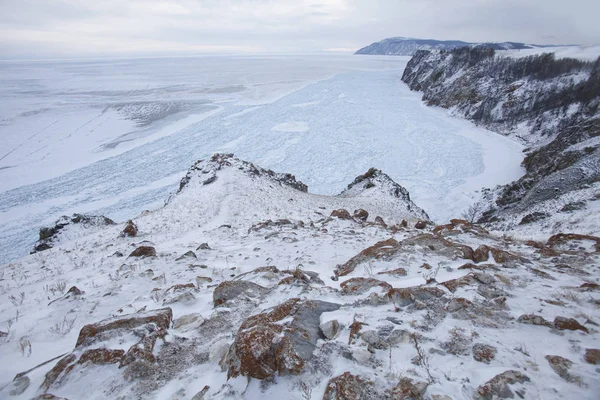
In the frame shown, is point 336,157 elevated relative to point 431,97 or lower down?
lower down

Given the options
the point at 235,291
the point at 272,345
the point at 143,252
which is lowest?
the point at 143,252

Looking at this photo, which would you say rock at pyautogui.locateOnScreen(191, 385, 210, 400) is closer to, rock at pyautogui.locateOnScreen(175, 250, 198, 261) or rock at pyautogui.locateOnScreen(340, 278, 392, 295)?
rock at pyautogui.locateOnScreen(340, 278, 392, 295)

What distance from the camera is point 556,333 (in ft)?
12.8

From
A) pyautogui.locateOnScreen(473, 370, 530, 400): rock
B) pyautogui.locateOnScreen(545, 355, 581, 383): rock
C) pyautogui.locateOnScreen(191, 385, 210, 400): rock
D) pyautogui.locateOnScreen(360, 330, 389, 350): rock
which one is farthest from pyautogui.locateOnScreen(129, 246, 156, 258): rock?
pyautogui.locateOnScreen(545, 355, 581, 383): rock

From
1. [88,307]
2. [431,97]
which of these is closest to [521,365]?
[88,307]

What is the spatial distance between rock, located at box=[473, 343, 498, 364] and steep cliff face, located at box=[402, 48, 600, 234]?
14700 millimetres

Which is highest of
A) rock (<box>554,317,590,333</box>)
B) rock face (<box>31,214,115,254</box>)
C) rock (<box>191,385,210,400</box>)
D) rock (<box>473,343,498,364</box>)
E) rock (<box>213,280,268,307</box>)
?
rock (<box>554,317,590,333</box>)

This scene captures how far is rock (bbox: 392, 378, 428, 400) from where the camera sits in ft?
9.71

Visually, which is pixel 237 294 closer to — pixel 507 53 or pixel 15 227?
pixel 15 227

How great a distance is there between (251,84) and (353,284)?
86692 mm

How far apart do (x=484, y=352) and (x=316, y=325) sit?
1971 mm

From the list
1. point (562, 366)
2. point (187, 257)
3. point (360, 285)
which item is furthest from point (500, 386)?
point (187, 257)

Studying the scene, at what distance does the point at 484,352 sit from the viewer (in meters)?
3.57

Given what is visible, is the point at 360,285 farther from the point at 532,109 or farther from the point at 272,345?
the point at 532,109
